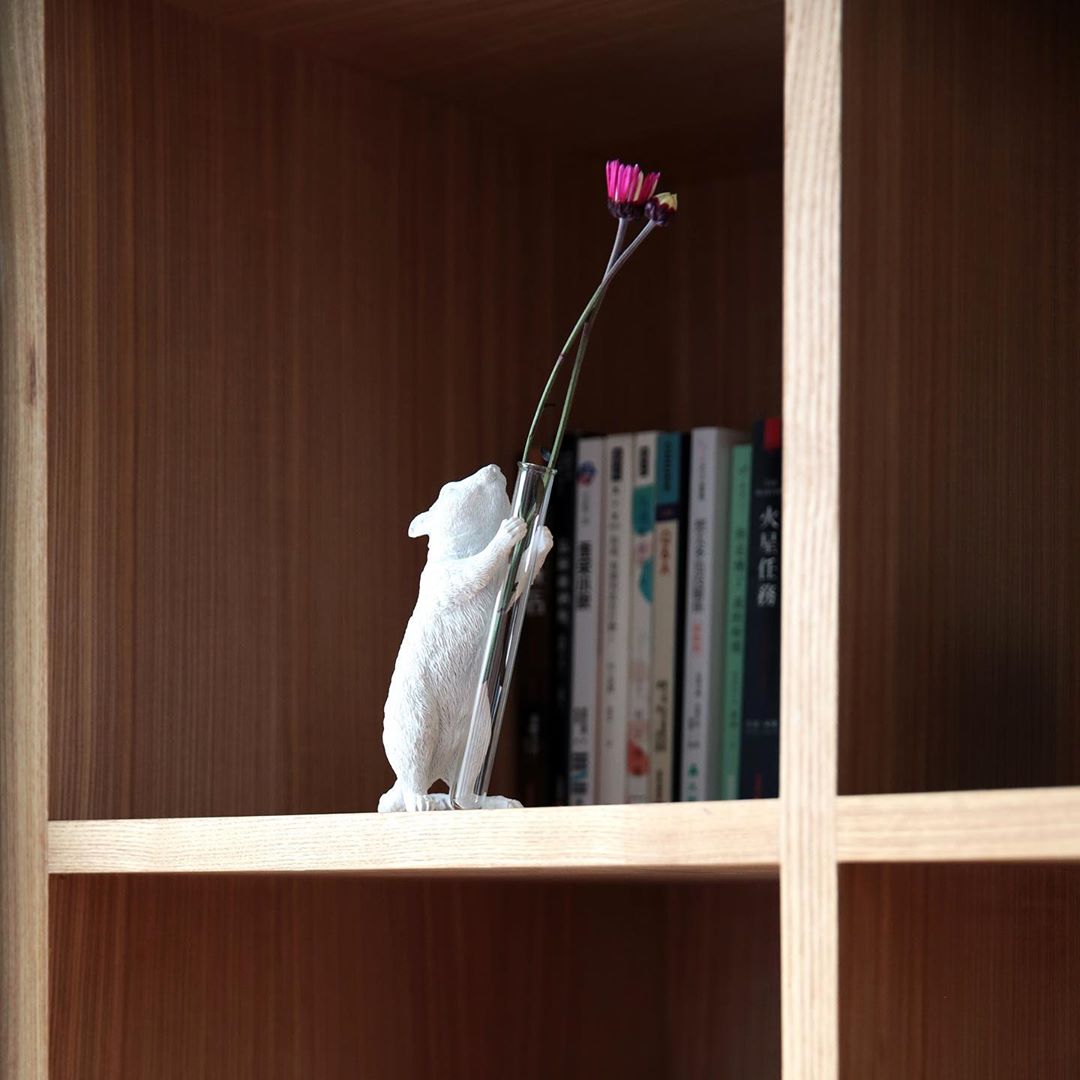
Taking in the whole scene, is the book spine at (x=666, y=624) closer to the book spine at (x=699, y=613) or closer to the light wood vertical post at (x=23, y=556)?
the book spine at (x=699, y=613)

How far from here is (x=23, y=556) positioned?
108cm

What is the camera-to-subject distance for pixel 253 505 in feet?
3.92

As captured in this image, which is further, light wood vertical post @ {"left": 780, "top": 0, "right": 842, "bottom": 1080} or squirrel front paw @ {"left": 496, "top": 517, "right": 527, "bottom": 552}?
squirrel front paw @ {"left": 496, "top": 517, "right": 527, "bottom": 552}

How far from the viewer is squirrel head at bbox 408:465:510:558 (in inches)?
39.8

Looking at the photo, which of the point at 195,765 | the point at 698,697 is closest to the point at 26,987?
the point at 195,765

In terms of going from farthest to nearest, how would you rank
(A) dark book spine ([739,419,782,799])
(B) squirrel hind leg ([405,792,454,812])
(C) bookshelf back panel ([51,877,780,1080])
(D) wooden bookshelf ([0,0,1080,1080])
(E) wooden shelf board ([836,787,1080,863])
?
1. (A) dark book spine ([739,419,782,799])
2. (C) bookshelf back panel ([51,877,780,1080])
3. (B) squirrel hind leg ([405,792,454,812])
4. (D) wooden bookshelf ([0,0,1080,1080])
5. (E) wooden shelf board ([836,787,1080,863])

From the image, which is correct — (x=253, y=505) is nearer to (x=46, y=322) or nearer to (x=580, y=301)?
(x=46, y=322)

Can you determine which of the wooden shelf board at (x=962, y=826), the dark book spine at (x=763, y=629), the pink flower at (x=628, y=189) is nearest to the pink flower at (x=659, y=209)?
the pink flower at (x=628, y=189)

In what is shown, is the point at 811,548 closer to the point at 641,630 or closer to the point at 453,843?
the point at 453,843

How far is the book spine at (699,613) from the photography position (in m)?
1.27

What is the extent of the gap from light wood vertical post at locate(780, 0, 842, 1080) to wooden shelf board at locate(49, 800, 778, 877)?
2 centimetres

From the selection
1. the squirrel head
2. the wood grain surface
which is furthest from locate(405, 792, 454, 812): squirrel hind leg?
the wood grain surface

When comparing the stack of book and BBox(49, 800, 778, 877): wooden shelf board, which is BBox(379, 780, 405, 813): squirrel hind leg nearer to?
BBox(49, 800, 778, 877): wooden shelf board

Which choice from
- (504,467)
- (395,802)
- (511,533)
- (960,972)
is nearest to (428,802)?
(395,802)
